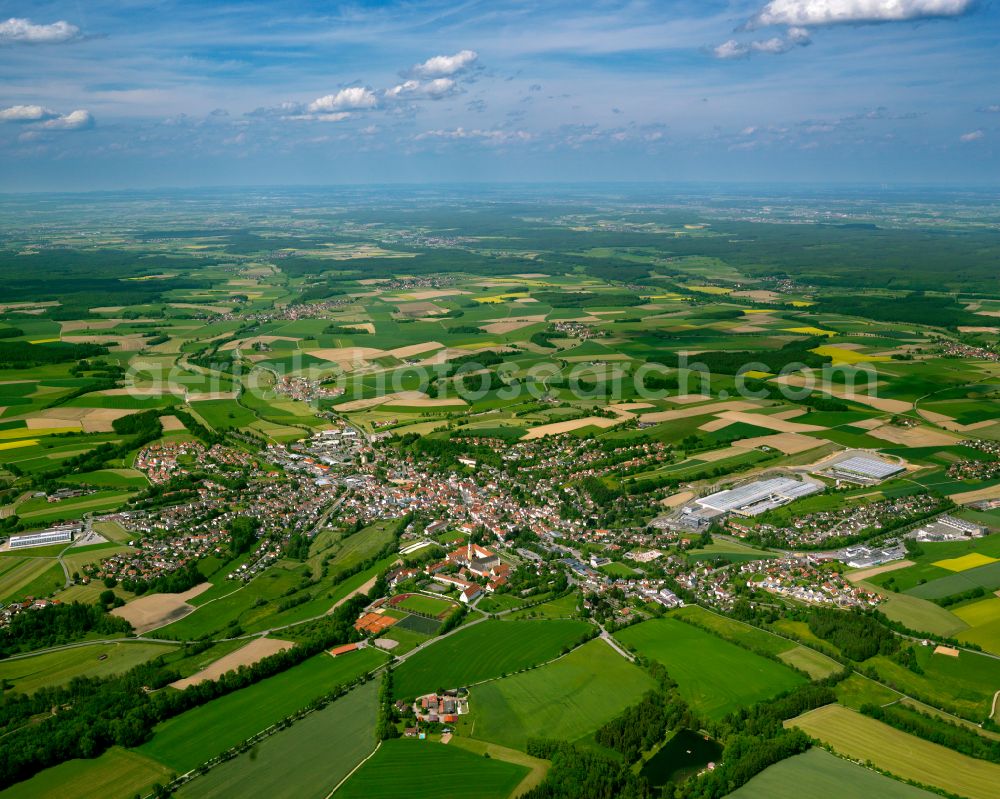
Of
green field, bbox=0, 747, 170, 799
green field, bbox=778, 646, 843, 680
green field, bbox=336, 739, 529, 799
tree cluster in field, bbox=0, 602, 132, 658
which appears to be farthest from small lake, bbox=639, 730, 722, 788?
tree cluster in field, bbox=0, 602, 132, 658

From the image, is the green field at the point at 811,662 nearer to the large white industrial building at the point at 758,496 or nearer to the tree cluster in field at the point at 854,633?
the tree cluster in field at the point at 854,633

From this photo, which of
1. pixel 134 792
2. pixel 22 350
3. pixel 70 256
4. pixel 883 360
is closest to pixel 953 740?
pixel 134 792

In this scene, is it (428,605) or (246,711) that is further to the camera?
(428,605)

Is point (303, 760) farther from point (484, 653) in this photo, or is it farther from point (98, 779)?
point (484, 653)

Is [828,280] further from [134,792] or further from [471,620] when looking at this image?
[134,792]

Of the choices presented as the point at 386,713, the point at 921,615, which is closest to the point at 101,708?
the point at 386,713

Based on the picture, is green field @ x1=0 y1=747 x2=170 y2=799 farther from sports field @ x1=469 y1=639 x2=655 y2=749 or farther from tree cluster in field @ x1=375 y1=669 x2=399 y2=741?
sports field @ x1=469 y1=639 x2=655 y2=749
